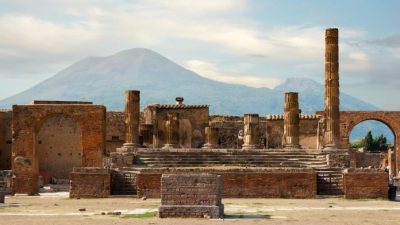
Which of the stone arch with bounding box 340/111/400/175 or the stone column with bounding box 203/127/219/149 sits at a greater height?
the stone arch with bounding box 340/111/400/175

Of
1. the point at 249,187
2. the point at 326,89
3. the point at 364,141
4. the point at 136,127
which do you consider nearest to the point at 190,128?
the point at 136,127

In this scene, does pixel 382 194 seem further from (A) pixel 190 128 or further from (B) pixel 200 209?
(A) pixel 190 128

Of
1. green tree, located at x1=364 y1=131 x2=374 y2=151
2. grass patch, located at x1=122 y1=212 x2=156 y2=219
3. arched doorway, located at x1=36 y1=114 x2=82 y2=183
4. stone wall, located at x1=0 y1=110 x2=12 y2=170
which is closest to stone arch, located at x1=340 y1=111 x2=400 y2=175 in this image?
arched doorway, located at x1=36 y1=114 x2=82 y2=183

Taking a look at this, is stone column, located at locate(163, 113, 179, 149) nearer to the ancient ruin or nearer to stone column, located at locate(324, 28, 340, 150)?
the ancient ruin

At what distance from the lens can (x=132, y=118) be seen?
107ft

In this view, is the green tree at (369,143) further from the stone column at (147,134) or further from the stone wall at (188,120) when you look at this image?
the stone column at (147,134)

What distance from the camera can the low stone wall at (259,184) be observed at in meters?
24.7

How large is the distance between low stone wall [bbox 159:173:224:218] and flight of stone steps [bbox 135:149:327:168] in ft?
38.1

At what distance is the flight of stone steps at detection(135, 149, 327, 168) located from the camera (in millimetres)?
28766

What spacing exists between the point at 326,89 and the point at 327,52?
1.47 m

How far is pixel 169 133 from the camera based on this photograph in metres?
36.1

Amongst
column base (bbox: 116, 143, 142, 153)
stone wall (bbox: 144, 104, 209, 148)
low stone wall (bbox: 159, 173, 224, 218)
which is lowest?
low stone wall (bbox: 159, 173, 224, 218)

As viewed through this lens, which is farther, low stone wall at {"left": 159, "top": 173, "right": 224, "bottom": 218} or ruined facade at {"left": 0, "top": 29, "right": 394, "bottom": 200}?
ruined facade at {"left": 0, "top": 29, "right": 394, "bottom": 200}

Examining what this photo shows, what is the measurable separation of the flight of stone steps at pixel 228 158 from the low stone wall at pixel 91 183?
3.26 metres
